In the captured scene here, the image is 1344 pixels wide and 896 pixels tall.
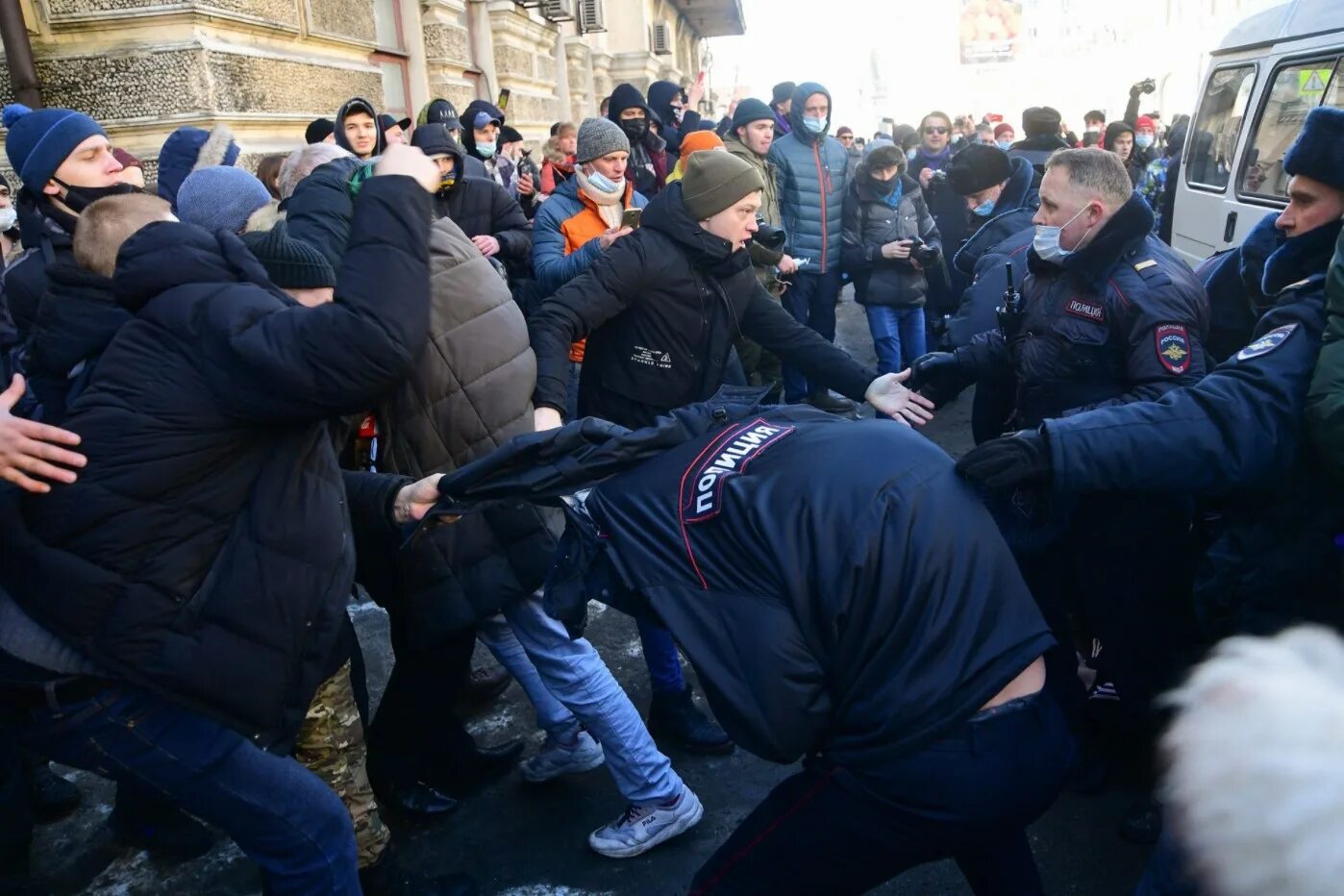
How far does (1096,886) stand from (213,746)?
84.4 inches

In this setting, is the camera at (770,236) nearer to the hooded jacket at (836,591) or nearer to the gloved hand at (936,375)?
the gloved hand at (936,375)

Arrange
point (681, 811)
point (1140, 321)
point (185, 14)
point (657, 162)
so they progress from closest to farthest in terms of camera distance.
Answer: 1. point (1140, 321)
2. point (681, 811)
3. point (185, 14)
4. point (657, 162)

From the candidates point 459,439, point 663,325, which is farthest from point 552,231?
point 459,439

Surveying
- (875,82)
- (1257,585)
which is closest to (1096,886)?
(1257,585)

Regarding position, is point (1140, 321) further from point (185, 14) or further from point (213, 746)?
point (185, 14)

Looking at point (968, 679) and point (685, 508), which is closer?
point (968, 679)

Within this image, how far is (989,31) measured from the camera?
150 ft

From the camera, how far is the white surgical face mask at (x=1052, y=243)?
2824mm

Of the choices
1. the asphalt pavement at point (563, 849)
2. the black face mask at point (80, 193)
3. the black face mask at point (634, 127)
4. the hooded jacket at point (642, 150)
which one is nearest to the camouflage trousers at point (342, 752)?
the asphalt pavement at point (563, 849)

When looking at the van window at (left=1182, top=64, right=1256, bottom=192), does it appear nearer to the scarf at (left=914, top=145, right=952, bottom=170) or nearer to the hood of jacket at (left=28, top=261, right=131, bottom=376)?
the scarf at (left=914, top=145, right=952, bottom=170)

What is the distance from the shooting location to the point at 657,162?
7.93m

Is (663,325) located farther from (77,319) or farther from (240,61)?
(240,61)

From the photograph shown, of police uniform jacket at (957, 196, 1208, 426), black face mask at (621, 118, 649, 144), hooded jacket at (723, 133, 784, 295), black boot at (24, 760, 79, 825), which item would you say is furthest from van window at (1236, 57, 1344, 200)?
black boot at (24, 760, 79, 825)

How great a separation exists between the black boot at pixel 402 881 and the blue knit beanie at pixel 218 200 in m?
1.73
